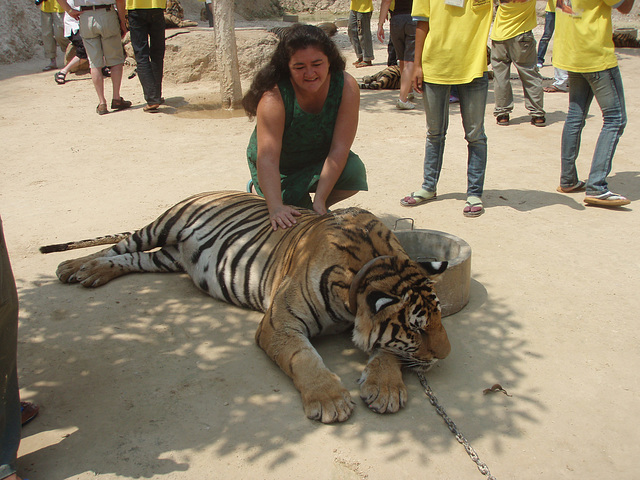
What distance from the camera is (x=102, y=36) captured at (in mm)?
8844

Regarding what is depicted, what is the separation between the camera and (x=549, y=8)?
1093cm

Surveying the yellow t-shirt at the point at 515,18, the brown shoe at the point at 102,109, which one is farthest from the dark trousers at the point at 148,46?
the yellow t-shirt at the point at 515,18

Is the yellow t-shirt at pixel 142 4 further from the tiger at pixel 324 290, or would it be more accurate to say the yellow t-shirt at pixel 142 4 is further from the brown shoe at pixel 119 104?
the tiger at pixel 324 290

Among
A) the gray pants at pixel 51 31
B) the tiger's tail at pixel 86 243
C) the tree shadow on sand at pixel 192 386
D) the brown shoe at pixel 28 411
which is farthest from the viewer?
the gray pants at pixel 51 31

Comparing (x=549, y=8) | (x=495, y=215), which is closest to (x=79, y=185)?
(x=495, y=215)

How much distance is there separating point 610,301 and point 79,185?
5395 mm

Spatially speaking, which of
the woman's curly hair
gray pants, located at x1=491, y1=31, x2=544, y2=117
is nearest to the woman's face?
the woman's curly hair

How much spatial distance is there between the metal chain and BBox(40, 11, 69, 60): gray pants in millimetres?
13137

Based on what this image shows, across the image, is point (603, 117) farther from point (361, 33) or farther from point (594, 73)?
point (361, 33)

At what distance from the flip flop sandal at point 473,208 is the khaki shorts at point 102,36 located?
6488 millimetres

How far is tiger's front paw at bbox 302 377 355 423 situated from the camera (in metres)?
2.80

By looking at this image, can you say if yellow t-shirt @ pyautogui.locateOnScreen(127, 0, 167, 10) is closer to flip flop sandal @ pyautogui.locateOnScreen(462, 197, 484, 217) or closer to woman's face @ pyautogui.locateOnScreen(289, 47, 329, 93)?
woman's face @ pyautogui.locateOnScreen(289, 47, 329, 93)

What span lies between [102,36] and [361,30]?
6051mm

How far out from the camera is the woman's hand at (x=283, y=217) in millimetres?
3812
